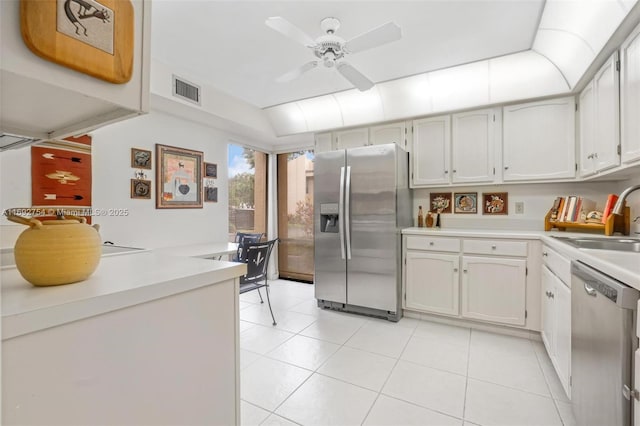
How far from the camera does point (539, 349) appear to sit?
2428 millimetres

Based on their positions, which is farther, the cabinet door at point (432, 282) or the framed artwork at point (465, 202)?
the framed artwork at point (465, 202)

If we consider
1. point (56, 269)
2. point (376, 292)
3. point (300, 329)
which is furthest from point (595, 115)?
point (56, 269)

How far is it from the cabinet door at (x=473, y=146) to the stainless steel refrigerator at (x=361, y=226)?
54 cm

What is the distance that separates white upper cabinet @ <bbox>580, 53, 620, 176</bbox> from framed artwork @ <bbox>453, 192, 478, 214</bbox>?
0.95m

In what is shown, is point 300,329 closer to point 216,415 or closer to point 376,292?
point 376,292

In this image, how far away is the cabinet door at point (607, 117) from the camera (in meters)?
1.89

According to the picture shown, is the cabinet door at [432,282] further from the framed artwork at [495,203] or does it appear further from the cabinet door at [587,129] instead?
the cabinet door at [587,129]

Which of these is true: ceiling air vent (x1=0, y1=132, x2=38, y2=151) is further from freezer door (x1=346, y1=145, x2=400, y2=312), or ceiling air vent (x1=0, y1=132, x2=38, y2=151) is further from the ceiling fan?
freezer door (x1=346, y1=145, x2=400, y2=312)

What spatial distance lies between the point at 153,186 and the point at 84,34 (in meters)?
2.76

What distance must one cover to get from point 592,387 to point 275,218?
4.18 meters

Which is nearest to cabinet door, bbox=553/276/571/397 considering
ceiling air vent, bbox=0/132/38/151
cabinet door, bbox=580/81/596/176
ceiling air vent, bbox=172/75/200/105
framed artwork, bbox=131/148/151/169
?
cabinet door, bbox=580/81/596/176

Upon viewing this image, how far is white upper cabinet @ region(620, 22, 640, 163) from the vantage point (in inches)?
65.1

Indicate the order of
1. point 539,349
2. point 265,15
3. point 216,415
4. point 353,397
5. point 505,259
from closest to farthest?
point 216,415 → point 353,397 → point 265,15 → point 539,349 → point 505,259

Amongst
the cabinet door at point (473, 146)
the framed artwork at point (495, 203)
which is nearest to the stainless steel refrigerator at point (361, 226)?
the cabinet door at point (473, 146)
